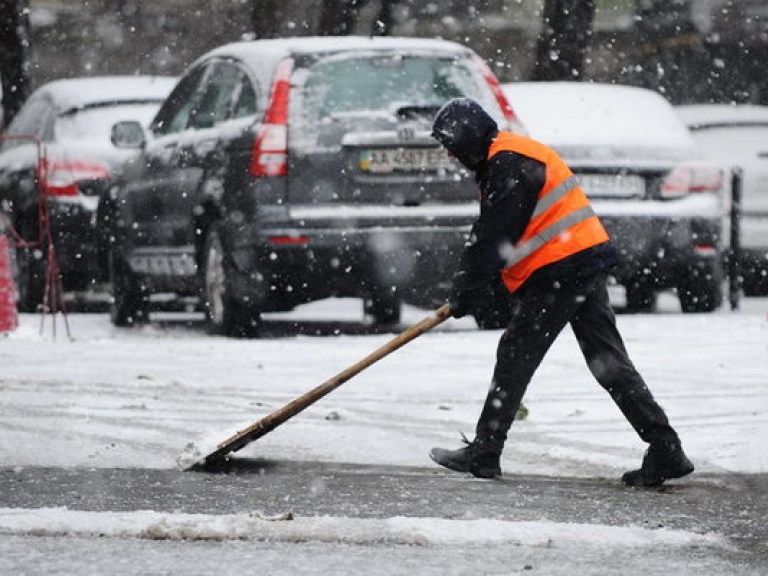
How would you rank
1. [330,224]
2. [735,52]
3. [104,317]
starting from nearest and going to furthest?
[330,224] → [104,317] → [735,52]

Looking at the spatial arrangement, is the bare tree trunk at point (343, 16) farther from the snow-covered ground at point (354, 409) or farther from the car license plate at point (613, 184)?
the snow-covered ground at point (354, 409)

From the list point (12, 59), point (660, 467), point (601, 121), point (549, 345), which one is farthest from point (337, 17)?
point (660, 467)

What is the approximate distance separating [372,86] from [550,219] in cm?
465

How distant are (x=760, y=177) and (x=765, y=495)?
878cm

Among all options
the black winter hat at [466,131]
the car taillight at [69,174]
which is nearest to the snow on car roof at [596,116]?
the car taillight at [69,174]

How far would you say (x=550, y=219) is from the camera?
6.73 metres

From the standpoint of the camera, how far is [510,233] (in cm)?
663

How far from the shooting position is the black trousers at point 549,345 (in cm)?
680

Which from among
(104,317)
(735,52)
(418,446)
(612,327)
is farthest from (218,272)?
(735,52)

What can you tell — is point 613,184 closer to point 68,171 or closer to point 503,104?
point 503,104

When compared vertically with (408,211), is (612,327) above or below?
above

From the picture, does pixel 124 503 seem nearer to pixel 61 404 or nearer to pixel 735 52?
pixel 61 404

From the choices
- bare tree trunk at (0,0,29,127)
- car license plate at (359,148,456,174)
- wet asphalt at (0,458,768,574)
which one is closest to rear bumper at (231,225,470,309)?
car license plate at (359,148,456,174)

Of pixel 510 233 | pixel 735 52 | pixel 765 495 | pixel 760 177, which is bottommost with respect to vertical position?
pixel 735 52
